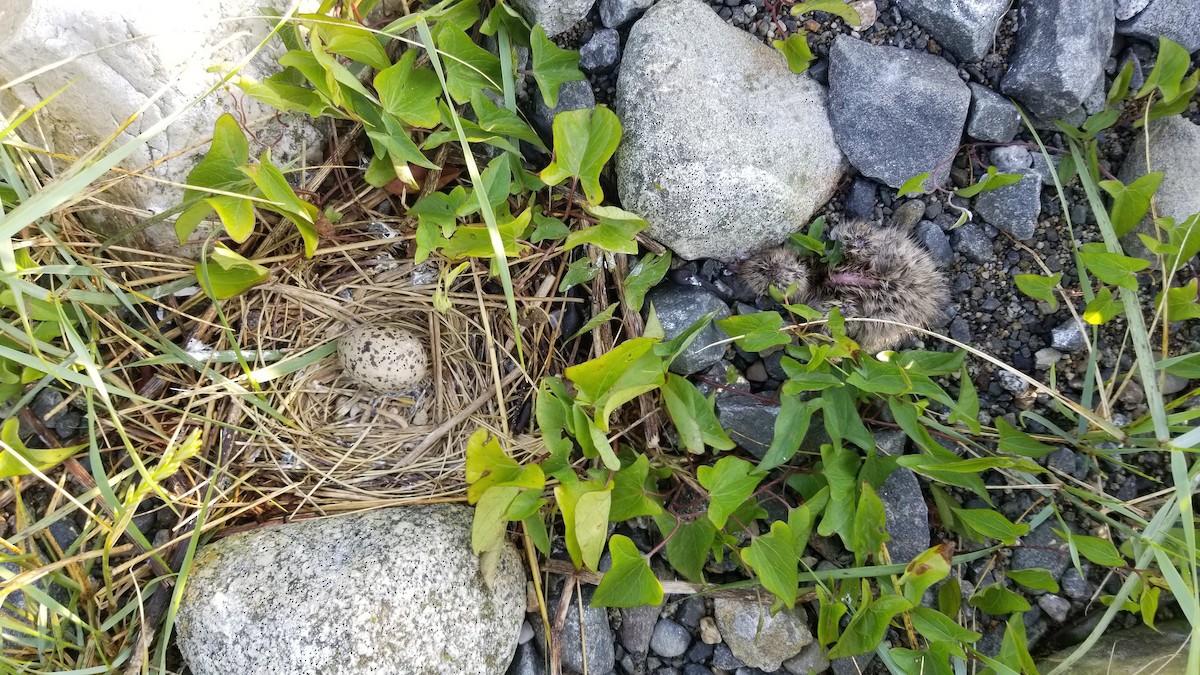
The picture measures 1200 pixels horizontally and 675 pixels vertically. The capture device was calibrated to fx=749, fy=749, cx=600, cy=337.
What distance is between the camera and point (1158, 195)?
1.93m

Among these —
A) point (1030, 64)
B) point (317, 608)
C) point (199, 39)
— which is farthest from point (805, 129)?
point (317, 608)

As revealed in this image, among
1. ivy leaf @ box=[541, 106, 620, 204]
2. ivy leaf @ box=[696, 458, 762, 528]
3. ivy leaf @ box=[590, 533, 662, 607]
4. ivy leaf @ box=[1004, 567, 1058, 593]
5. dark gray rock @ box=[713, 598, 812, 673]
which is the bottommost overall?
dark gray rock @ box=[713, 598, 812, 673]

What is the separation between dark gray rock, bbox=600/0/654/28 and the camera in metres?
1.97

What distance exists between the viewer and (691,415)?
182 centimetres

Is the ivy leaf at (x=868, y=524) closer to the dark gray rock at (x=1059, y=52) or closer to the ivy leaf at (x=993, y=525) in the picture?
the ivy leaf at (x=993, y=525)

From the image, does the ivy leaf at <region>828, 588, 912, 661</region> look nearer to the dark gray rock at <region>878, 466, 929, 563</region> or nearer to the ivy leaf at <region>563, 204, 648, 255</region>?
the dark gray rock at <region>878, 466, 929, 563</region>

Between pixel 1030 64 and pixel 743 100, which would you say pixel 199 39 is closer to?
pixel 743 100

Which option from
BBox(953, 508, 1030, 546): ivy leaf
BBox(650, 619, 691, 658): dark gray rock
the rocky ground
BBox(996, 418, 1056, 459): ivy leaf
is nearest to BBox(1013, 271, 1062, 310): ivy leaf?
the rocky ground

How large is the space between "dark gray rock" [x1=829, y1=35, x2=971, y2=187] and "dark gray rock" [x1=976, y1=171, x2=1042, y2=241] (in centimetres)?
15

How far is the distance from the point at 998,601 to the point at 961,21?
56.4 inches

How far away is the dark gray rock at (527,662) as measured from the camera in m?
1.98

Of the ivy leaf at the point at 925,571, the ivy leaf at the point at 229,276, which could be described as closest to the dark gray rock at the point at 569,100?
the ivy leaf at the point at 229,276

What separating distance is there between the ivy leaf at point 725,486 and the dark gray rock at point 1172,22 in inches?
60.5

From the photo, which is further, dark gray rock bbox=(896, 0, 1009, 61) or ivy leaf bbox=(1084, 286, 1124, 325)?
dark gray rock bbox=(896, 0, 1009, 61)
